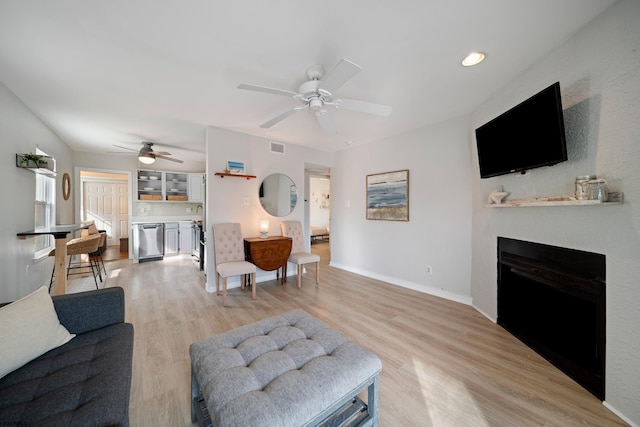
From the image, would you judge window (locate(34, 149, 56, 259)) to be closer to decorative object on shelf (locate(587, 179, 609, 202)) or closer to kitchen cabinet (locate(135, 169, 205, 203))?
kitchen cabinet (locate(135, 169, 205, 203))

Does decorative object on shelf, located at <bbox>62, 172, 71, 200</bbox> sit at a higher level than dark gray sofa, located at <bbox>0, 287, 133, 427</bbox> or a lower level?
higher

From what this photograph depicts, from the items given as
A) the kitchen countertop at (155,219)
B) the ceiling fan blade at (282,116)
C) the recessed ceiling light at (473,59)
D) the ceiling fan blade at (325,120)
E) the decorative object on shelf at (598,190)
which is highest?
the recessed ceiling light at (473,59)

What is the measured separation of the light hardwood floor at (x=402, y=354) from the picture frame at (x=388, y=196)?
44.8 inches

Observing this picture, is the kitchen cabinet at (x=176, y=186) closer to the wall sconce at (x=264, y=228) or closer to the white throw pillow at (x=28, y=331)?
the wall sconce at (x=264, y=228)

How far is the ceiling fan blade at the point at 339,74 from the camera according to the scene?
4.63ft

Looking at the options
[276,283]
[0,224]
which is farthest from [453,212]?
[0,224]

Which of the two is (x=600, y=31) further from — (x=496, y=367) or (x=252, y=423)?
(x=252, y=423)

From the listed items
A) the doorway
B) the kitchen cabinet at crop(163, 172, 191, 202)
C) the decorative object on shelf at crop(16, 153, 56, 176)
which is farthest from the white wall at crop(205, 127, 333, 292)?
the doorway

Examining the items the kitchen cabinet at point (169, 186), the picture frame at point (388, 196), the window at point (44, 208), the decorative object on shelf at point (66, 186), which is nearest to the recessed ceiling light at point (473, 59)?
the picture frame at point (388, 196)

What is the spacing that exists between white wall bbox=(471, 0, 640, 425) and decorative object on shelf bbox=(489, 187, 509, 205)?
0.91ft

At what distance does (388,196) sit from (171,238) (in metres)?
4.91

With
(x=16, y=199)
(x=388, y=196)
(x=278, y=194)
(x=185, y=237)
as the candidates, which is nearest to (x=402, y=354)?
(x=388, y=196)

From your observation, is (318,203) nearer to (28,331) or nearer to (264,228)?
(264,228)

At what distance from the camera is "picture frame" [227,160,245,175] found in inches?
136
